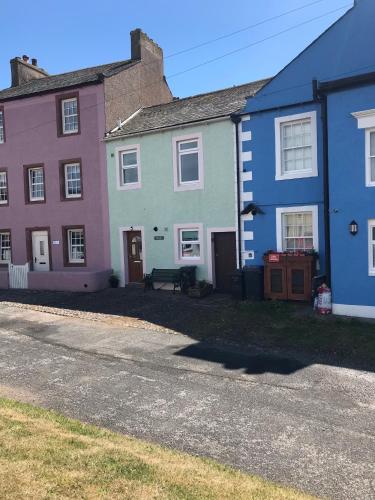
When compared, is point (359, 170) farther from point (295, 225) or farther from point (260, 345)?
point (260, 345)

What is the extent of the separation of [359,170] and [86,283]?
35.0ft

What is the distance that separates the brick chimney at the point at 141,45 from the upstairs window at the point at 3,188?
799cm

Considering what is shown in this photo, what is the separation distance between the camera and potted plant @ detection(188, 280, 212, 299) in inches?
587

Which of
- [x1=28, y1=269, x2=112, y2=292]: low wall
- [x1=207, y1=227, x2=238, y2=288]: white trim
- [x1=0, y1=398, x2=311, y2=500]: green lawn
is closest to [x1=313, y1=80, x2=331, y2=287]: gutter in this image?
[x1=207, y1=227, x2=238, y2=288]: white trim

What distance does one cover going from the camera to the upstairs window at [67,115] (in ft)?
61.9

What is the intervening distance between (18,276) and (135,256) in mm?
5401

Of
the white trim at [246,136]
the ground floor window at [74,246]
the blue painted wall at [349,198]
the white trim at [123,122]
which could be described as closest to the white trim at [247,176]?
the white trim at [246,136]

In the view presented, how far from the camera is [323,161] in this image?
12258 mm

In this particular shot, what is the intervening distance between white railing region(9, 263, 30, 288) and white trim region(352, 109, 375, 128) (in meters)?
13.9

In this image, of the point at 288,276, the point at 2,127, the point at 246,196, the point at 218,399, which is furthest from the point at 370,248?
the point at 2,127

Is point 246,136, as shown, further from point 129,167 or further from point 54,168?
point 54,168

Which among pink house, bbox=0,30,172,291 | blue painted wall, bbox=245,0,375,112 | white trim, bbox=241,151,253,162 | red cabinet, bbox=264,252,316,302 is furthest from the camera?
pink house, bbox=0,30,172,291

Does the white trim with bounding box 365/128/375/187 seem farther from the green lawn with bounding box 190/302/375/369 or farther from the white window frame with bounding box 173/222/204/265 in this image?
the white window frame with bounding box 173/222/204/265

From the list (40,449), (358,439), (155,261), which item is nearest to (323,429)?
(358,439)
